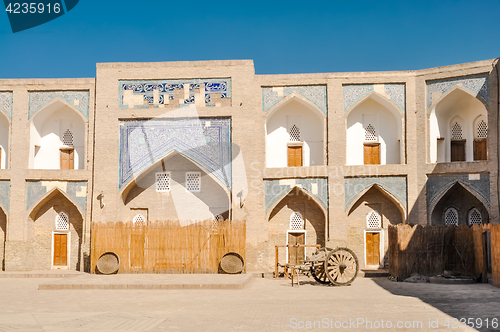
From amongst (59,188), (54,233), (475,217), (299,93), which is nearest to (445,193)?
(475,217)

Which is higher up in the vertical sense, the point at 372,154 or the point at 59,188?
the point at 372,154

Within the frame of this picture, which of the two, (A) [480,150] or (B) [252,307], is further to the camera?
(A) [480,150]

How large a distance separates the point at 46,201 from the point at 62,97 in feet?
11.5

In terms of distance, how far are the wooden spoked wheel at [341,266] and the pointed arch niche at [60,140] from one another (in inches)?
374

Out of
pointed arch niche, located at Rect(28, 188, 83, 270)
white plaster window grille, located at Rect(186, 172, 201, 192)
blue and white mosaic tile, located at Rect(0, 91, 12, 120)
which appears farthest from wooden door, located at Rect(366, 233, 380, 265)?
blue and white mosaic tile, located at Rect(0, 91, 12, 120)

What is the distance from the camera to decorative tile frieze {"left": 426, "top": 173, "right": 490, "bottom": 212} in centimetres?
1695

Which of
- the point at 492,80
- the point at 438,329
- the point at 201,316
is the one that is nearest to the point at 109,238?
the point at 201,316

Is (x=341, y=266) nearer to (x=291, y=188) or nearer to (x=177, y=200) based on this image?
(x=291, y=188)

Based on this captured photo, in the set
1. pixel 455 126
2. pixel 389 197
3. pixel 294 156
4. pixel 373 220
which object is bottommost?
pixel 373 220

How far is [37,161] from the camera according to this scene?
19.0 m

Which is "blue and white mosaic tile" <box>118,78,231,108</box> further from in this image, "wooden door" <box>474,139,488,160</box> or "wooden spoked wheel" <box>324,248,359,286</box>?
"wooden door" <box>474,139,488,160</box>

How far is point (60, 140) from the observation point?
62.9 ft

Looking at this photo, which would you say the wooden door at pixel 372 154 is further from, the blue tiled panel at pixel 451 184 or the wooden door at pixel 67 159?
the wooden door at pixel 67 159

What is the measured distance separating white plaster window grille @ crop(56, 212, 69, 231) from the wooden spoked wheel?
9323mm
